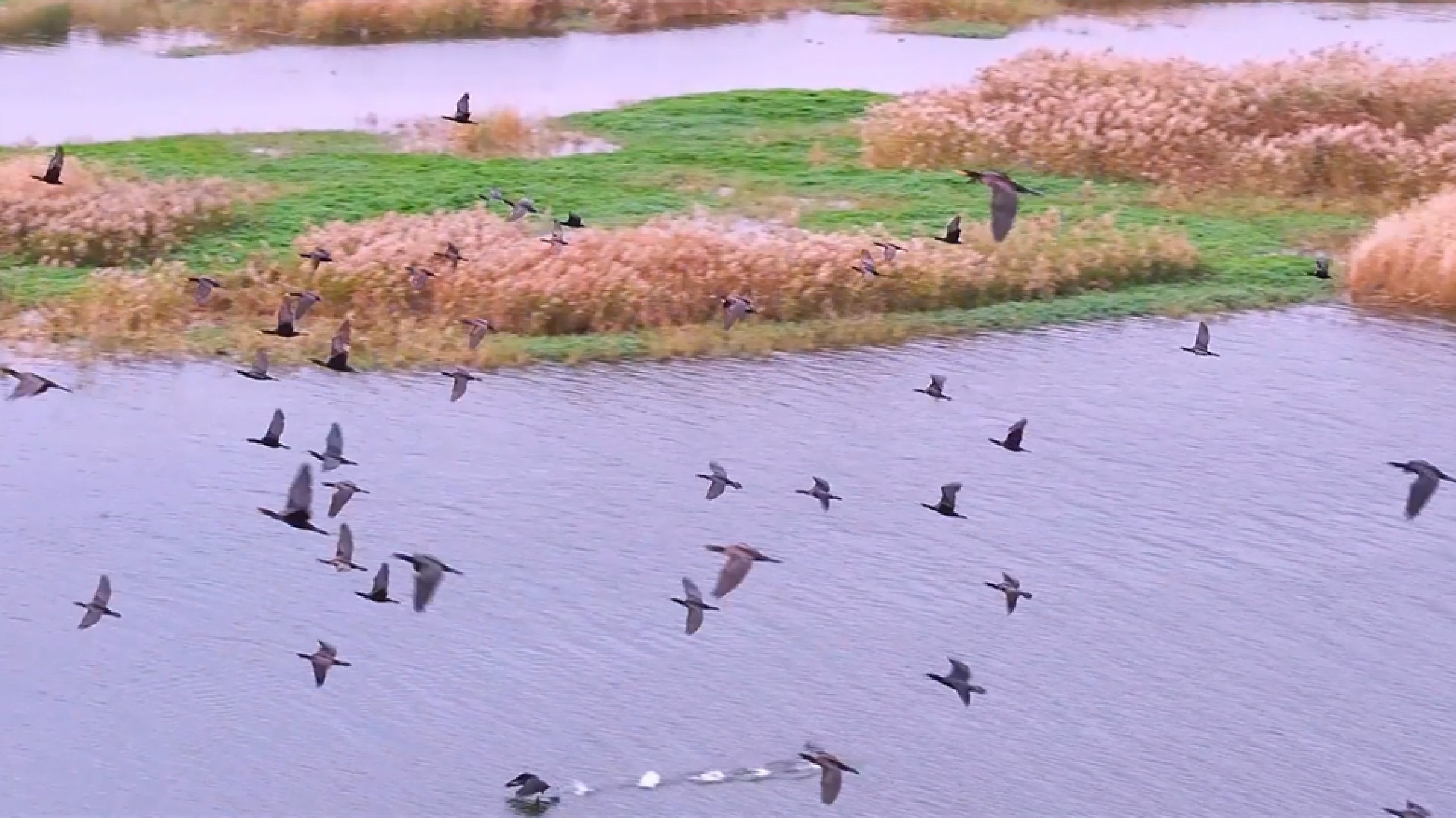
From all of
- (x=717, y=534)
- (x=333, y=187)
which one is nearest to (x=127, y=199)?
(x=333, y=187)

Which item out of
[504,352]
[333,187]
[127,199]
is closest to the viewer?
[504,352]

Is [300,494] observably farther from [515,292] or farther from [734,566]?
[515,292]

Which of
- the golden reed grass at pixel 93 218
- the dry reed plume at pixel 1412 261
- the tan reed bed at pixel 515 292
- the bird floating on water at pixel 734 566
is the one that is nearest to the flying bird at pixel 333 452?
the bird floating on water at pixel 734 566

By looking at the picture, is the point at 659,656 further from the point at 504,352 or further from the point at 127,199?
the point at 127,199

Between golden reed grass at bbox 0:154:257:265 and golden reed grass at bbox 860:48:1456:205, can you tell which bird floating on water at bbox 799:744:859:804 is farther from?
golden reed grass at bbox 860:48:1456:205

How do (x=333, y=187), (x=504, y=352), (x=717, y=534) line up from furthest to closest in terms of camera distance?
1. (x=333, y=187)
2. (x=504, y=352)
3. (x=717, y=534)

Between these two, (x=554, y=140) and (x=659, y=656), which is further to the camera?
(x=554, y=140)
